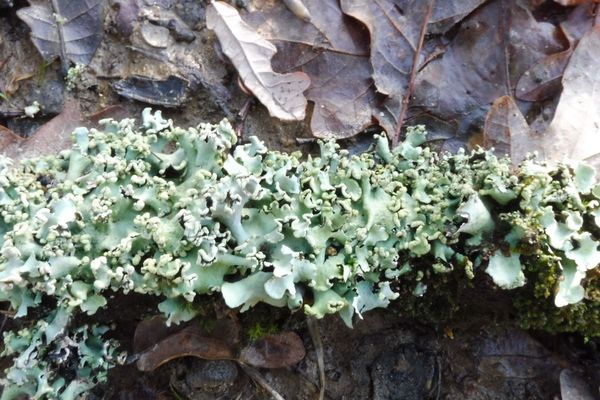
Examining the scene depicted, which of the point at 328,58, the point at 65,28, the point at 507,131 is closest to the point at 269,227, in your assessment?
the point at 328,58

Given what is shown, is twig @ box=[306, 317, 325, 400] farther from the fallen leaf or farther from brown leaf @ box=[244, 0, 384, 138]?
the fallen leaf

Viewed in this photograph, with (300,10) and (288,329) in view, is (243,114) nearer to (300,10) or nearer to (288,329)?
(300,10)

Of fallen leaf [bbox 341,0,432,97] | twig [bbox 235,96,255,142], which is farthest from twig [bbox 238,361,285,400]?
fallen leaf [bbox 341,0,432,97]

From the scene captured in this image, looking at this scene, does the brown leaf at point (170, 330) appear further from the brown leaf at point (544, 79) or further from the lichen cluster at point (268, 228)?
the brown leaf at point (544, 79)

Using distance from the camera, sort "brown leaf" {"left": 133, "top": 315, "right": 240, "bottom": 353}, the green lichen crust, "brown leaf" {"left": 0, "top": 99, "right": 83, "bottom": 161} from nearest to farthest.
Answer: the green lichen crust
"brown leaf" {"left": 133, "top": 315, "right": 240, "bottom": 353}
"brown leaf" {"left": 0, "top": 99, "right": 83, "bottom": 161}

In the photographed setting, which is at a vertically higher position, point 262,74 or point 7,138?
point 262,74
